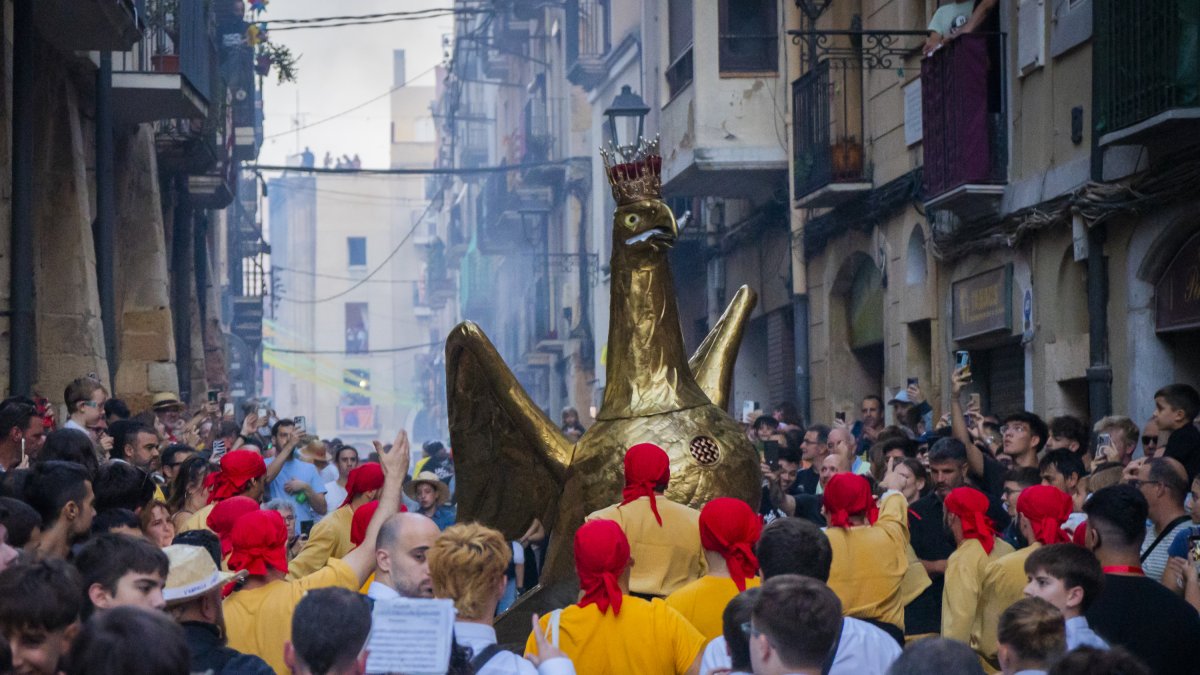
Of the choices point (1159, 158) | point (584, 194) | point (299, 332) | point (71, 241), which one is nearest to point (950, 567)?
point (1159, 158)

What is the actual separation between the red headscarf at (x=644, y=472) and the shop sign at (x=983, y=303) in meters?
7.86

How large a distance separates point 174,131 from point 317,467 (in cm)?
749

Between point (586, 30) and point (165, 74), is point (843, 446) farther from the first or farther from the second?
point (586, 30)

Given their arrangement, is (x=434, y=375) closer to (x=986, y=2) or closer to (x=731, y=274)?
(x=731, y=274)

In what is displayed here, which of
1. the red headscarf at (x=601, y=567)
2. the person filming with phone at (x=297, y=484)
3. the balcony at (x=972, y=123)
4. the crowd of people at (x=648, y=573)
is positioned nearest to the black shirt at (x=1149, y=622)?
the crowd of people at (x=648, y=573)

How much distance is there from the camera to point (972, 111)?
47.6 feet

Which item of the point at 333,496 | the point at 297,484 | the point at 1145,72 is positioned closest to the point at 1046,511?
the point at 1145,72

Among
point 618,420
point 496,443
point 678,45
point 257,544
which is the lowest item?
point 257,544

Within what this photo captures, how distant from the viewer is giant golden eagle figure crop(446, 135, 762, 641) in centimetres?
871

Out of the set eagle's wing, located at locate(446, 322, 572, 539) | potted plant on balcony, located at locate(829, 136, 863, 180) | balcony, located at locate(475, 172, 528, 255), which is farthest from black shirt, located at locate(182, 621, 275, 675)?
balcony, located at locate(475, 172, 528, 255)

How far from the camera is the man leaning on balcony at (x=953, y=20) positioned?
1455 centimetres

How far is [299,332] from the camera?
78312 mm

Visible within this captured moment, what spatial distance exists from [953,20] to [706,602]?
9522 millimetres

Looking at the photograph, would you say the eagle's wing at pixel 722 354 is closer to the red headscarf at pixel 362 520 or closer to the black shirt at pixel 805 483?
the black shirt at pixel 805 483
